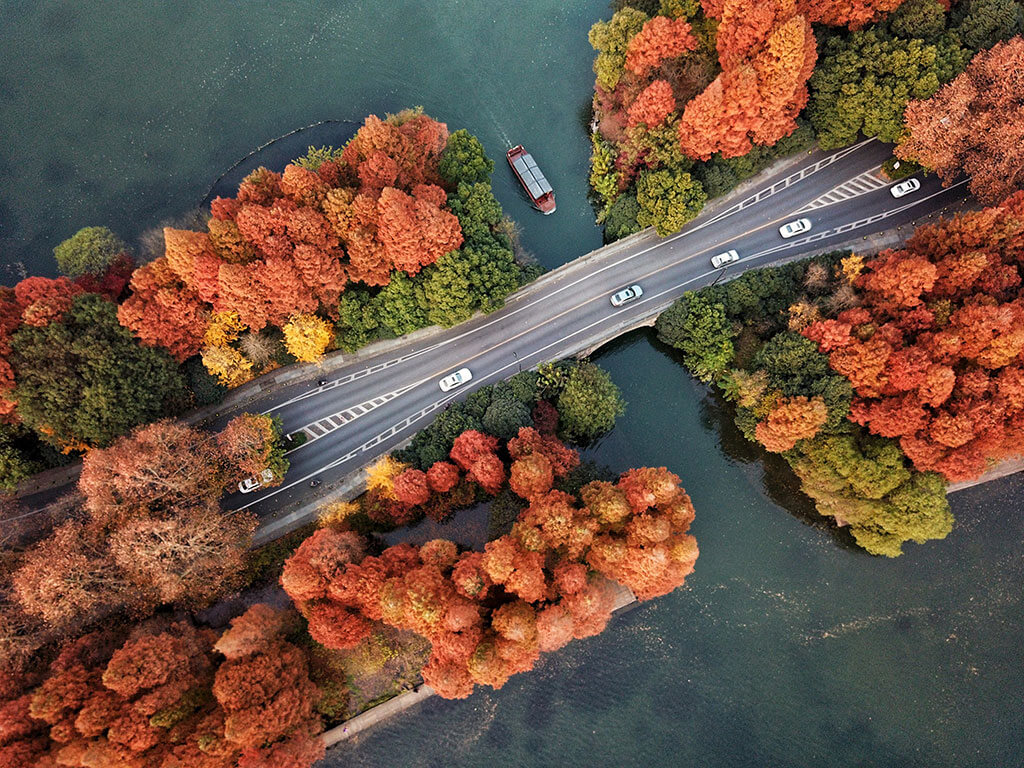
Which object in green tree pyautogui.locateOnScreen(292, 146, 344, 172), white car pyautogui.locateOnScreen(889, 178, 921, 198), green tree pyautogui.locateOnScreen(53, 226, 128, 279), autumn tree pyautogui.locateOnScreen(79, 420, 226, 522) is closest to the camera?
autumn tree pyautogui.locateOnScreen(79, 420, 226, 522)

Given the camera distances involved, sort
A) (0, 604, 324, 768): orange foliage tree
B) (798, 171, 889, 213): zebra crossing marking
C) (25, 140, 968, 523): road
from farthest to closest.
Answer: (798, 171, 889, 213): zebra crossing marking, (25, 140, 968, 523): road, (0, 604, 324, 768): orange foliage tree

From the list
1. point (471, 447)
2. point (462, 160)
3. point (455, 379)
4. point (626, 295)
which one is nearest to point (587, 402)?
point (471, 447)

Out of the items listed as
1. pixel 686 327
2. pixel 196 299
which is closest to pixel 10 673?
pixel 196 299

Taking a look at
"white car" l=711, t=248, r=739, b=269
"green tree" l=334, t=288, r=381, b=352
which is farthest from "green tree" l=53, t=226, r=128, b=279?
"white car" l=711, t=248, r=739, b=269

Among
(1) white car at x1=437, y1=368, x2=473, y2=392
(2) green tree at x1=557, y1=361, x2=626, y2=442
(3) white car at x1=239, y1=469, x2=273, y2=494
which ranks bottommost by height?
(2) green tree at x1=557, y1=361, x2=626, y2=442

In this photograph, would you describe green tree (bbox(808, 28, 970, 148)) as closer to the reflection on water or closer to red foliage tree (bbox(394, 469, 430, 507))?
the reflection on water

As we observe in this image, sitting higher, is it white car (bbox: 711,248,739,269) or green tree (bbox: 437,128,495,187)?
green tree (bbox: 437,128,495,187)

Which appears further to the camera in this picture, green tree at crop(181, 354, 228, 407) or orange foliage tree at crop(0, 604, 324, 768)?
green tree at crop(181, 354, 228, 407)
